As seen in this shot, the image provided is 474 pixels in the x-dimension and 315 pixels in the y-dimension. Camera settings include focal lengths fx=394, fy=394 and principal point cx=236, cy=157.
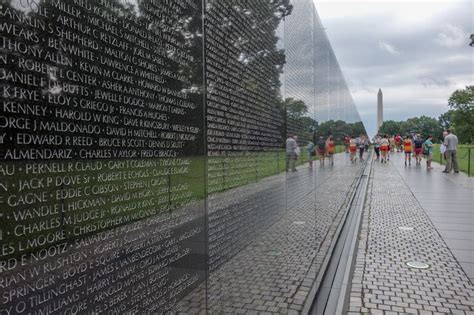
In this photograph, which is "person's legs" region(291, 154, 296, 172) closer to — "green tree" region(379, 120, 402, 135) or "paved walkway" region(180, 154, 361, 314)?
"paved walkway" region(180, 154, 361, 314)

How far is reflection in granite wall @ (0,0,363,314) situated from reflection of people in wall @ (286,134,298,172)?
124 centimetres

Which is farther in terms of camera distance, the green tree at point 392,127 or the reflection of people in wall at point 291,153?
the green tree at point 392,127

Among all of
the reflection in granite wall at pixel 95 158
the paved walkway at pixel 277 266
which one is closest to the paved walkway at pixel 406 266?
the paved walkway at pixel 277 266

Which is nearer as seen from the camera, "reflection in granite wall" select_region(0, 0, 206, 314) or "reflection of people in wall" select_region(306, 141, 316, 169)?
"reflection in granite wall" select_region(0, 0, 206, 314)

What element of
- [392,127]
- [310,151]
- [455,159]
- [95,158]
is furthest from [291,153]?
[392,127]

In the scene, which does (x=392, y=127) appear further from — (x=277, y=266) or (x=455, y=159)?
(x=277, y=266)

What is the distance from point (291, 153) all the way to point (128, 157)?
120 inches

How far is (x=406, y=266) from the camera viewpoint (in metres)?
5.78

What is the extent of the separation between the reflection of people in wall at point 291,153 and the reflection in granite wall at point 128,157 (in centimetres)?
124

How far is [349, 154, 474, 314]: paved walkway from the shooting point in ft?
14.5

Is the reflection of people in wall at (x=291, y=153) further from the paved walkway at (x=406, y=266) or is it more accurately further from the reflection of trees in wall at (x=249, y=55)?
the paved walkway at (x=406, y=266)

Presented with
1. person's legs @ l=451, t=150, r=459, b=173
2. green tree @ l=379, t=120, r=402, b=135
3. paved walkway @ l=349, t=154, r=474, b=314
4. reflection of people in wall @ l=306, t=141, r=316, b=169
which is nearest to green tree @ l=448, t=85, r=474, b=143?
green tree @ l=379, t=120, r=402, b=135

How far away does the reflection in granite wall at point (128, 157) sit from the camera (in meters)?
0.96

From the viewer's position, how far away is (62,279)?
3.48ft
